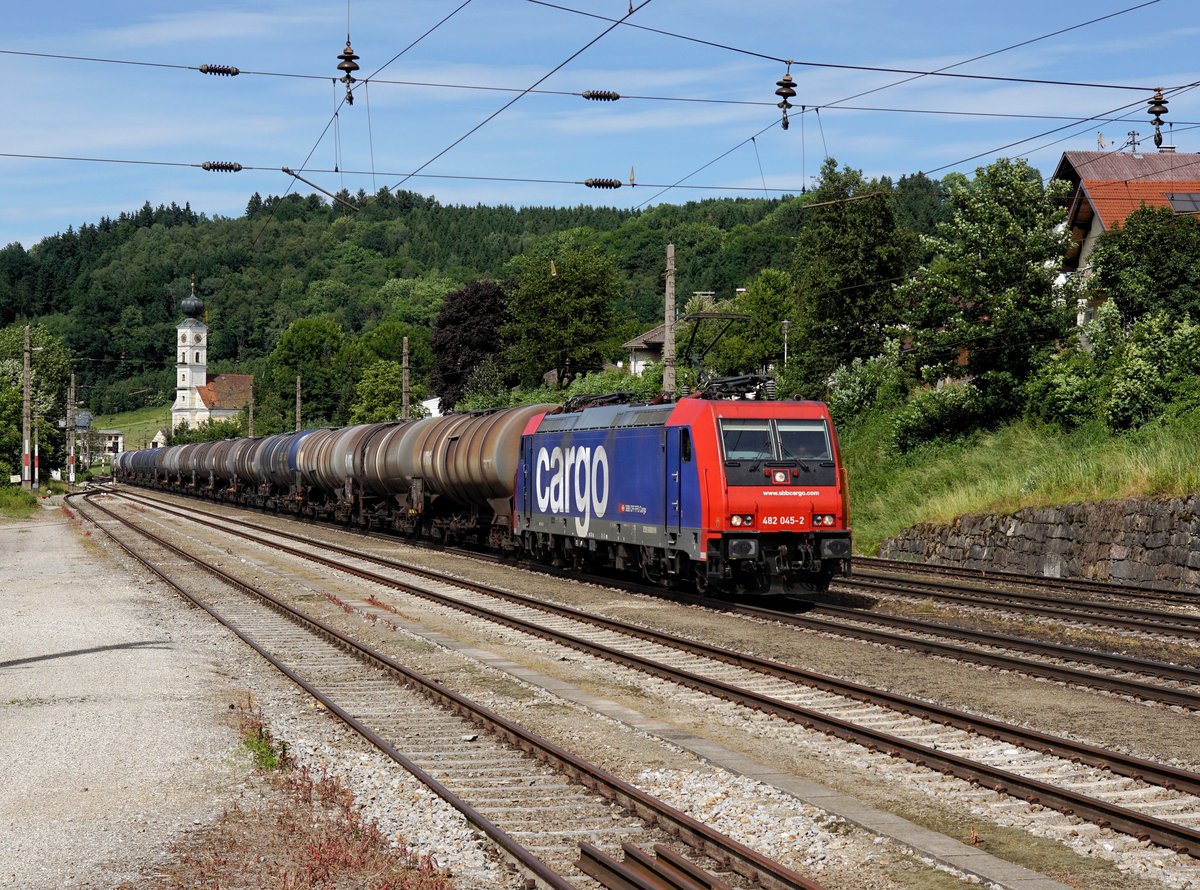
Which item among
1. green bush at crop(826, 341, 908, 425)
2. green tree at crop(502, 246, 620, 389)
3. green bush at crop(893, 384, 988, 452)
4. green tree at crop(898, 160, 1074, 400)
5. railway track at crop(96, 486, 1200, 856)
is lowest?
railway track at crop(96, 486, 1200, 856)

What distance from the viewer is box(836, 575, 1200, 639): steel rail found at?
1803 cm

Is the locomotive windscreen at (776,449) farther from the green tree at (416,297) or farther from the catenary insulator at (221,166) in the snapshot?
the green tree at (416,297)

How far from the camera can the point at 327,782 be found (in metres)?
9.55

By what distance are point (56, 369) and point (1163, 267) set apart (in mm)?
137047

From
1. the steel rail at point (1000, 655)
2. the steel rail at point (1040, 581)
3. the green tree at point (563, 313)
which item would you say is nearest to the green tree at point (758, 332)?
the green tree at point (563, 313)

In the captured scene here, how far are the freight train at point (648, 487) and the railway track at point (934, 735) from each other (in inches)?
118

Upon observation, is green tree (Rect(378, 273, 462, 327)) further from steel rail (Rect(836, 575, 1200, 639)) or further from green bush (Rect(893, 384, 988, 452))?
steel rail (Rect(836, 575, 1200, 639))

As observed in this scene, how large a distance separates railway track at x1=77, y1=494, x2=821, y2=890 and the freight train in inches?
252

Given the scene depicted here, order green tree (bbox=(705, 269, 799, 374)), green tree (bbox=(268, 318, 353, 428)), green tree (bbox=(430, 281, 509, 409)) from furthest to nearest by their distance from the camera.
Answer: green tree (bbox=(268, 318, 353, 428)), green tree (bbox=(705, 269, 799, 374)), green tree (bbox=(430, 281, 509, 409))

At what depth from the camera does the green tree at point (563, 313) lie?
8038cm

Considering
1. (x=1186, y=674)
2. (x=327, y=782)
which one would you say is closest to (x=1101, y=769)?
(x=1186, y=674)

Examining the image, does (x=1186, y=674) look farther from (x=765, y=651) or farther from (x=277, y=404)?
(x=277, y=404)

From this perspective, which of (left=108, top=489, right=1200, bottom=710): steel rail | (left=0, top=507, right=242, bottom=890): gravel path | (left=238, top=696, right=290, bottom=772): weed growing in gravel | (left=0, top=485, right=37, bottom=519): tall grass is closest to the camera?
(left=0, top=507, right=242, bottom=890): gravel path

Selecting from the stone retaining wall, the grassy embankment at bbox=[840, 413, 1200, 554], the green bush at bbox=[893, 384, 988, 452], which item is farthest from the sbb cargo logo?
the green bush at bbox=[893, 384, 988, 452]
